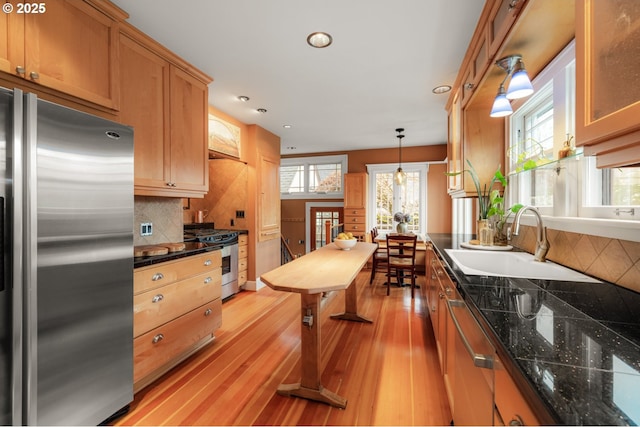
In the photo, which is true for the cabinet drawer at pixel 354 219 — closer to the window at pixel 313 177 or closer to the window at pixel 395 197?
the window at pixel 395 197

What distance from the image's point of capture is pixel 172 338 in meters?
2.05

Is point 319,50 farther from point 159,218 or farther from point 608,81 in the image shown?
point 159,218

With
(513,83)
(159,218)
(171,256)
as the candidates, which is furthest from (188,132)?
(513,83)

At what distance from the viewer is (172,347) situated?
6.73 feet

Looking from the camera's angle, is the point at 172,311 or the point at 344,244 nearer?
the point at 172,311

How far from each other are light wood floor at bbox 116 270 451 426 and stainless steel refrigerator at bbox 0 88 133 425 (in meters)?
0.39

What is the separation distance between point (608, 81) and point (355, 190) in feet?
16.9

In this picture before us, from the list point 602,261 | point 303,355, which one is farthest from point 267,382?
point 602,261

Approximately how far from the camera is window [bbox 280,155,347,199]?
650 centimetres

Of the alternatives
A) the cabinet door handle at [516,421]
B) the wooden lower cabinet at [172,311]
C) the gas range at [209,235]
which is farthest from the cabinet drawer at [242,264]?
the cabinet door handle at [516,421]

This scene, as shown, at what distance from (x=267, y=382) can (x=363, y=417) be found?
723 mm

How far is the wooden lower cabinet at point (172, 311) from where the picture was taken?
1.81 meters

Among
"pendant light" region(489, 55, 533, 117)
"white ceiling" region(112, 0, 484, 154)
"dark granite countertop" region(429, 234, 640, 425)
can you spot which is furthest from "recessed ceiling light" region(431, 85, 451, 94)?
"dark granite countertop" region(429, 234, 640, 425)

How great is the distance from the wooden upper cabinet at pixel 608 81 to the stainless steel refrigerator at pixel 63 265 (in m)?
2.10
